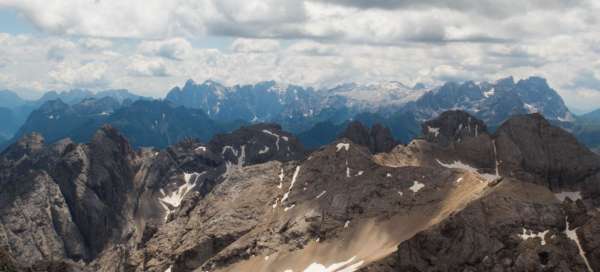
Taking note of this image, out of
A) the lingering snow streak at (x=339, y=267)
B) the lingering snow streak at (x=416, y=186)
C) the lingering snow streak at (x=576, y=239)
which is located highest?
the lingering snow streak at (x=416, y=186)

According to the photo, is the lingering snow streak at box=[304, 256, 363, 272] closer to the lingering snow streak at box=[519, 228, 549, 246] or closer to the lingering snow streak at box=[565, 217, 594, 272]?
the lingering snow streak at box=[519, 228, 549, 246]

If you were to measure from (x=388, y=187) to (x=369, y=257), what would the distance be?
32324 mm

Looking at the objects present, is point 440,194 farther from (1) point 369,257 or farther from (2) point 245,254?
(2) point 245,254

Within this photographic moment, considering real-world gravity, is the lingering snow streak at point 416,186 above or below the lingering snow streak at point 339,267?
above

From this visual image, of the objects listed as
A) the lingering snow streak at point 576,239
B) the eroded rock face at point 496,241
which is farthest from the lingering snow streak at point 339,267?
the lingering snow streak at point 576,239

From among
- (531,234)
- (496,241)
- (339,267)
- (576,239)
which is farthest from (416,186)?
(576,239)

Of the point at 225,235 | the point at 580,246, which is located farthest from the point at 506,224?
the point at 225,235

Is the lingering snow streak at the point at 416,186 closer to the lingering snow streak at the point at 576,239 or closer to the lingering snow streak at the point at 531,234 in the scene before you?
the lingering snow streak at the point at 531,234

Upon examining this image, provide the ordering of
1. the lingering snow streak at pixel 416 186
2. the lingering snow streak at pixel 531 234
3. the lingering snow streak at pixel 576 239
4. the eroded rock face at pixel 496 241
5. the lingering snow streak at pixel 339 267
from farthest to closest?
the lingering snow streak at pixel 416 186 → the lingering snow streak at pixel 339 267 → the lingering snow streak at pixel 531 234 → the eroded rock face at pixel 496 241 → the lingering snow streak at pixel 576 239

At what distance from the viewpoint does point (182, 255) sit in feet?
623

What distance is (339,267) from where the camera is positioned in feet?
515

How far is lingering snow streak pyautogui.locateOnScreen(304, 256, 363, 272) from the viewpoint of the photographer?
15112 centimetres

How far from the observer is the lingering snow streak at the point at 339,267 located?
151 metres

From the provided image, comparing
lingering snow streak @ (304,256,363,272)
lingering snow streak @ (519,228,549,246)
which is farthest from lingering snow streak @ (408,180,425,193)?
lingering snow streak @ (519,228,549,246)
